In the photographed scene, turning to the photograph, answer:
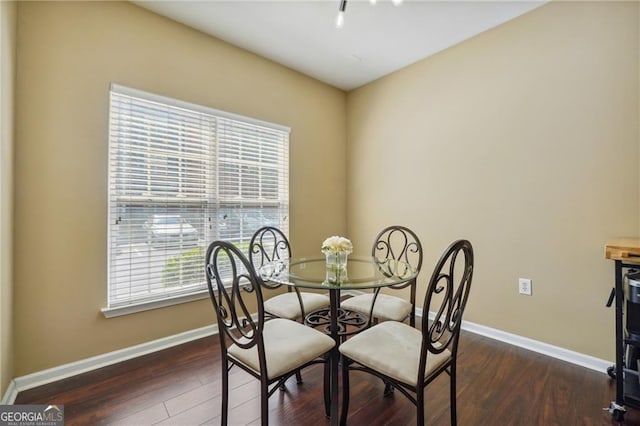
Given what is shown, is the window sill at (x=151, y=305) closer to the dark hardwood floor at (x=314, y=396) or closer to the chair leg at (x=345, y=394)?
the dark hardwood floor at (x=314, y=396)

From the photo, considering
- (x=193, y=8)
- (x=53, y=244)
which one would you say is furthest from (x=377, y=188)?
(x=53, y=244)

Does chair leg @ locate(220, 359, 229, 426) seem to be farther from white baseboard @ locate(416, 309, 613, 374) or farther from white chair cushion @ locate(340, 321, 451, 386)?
white baseboard @ locate(416, 309, 613, 374)

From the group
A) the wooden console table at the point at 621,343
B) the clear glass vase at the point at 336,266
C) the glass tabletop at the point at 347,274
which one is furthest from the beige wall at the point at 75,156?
the wooden console table at the point at 621,343

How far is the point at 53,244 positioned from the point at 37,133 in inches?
28.1

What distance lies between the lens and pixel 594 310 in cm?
205

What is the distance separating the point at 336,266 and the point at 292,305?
0.44m

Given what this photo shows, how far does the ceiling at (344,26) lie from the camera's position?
7.28 ft

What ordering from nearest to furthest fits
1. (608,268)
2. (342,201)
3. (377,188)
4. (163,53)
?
(608,268) < (163,53) < (377,188) < (342,201)

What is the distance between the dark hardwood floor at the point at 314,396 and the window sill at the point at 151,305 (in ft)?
1.18

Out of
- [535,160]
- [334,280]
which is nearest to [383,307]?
[334,280]

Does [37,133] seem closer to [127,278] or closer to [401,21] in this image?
[127,278]

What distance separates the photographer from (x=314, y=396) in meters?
1.75

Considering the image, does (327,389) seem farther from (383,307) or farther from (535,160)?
(535,160)

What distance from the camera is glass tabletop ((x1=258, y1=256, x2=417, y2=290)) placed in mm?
1545
